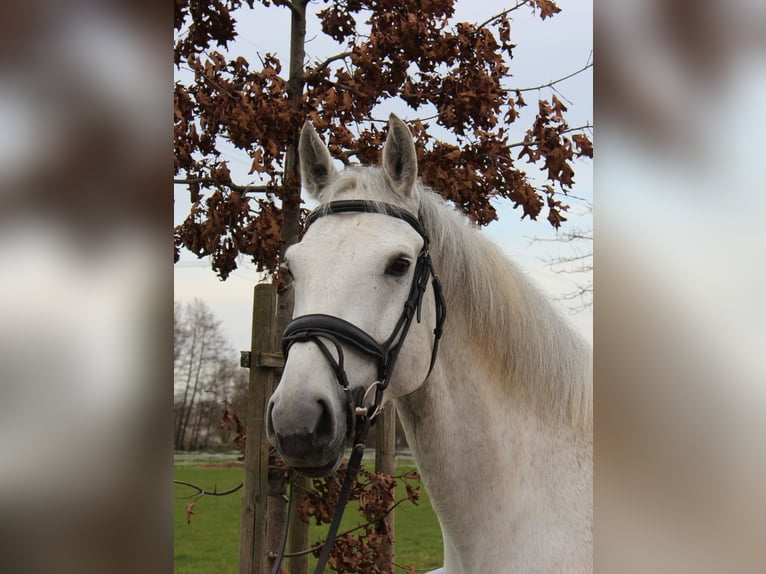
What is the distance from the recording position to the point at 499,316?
8.45ft

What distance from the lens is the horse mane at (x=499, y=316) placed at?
257cm

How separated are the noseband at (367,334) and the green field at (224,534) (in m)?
4.85

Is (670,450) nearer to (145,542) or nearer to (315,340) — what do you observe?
(145,542)

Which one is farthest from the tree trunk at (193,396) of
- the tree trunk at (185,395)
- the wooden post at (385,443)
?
the wooden post at (385,443)

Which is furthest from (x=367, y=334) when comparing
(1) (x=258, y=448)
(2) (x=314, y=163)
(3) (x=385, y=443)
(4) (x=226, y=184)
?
(3) (x=385, y=443)

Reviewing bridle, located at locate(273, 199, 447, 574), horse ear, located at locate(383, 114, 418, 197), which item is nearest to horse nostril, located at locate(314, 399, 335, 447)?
bridle, located at locate(273, 199, 447, 574)

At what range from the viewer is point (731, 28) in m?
0.83

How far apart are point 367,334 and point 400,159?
2.46ft

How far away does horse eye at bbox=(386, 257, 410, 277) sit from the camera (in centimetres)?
231

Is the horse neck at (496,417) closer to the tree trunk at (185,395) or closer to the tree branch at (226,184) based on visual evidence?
the tree branch at (226,184)

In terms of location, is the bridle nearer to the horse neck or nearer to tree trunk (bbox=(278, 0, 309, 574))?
the horse neck

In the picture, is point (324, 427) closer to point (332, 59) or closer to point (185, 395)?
point (332, 59)

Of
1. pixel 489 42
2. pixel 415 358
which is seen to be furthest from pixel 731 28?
pixel 489 42

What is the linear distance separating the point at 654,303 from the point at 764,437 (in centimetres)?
20
